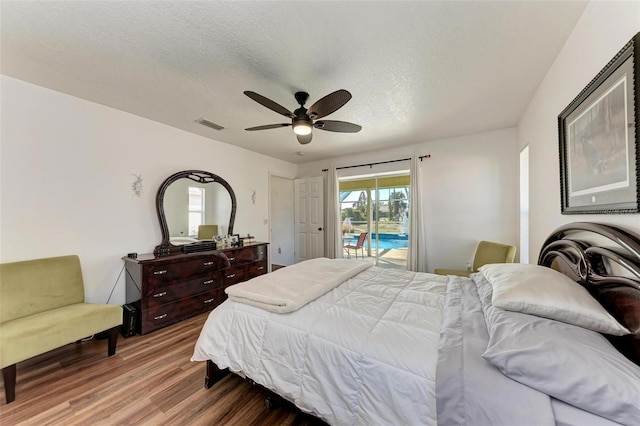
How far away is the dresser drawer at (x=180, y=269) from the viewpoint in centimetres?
252

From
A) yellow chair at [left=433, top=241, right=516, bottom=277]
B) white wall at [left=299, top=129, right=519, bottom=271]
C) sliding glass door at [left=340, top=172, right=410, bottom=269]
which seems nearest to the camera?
yellow chair at [left=433, top=241, right=516, bottom=277]

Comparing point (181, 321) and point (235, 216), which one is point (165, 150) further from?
point (181, 321)

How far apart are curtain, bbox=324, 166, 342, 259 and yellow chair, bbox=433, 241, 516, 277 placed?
1.97 m

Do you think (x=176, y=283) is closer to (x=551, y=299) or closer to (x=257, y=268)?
(x=257, y=268)

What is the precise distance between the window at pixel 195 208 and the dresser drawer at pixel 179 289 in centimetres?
74

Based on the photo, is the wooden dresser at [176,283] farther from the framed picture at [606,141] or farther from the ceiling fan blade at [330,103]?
the framed picture at [606,141]

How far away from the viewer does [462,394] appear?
0.87 metres

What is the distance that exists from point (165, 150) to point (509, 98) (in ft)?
13.7

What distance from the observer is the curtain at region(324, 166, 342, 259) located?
4.62 metres

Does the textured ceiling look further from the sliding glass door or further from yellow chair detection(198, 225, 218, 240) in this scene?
the sliding glass door

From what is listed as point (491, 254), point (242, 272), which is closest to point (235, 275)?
point (242, 272)

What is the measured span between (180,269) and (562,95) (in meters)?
3.98

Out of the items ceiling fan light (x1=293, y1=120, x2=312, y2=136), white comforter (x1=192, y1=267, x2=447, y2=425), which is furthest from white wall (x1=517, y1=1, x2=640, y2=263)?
ceiling fan light (x1=293, y1=120, x2=312, y2=136)

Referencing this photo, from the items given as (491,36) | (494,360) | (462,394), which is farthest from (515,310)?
(491,36)
